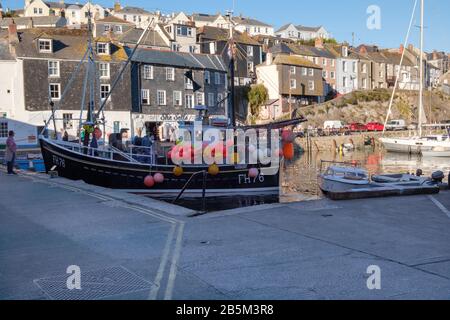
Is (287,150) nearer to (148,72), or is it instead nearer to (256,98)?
(148,72)

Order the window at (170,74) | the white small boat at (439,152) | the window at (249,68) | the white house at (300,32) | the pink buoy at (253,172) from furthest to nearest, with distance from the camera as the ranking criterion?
the white house at (300,32) < the window at (249,68) < the window at (170,74) < the white small boat at (439,152) < the pink buoy at (253,172)

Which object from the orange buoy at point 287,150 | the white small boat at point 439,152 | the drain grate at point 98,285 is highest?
the orange buoy at point 287,150

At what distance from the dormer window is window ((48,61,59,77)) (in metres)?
1.27

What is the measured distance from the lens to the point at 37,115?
159ft

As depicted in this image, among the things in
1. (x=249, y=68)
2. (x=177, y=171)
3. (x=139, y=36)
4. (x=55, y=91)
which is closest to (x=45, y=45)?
(x=55, y=91)

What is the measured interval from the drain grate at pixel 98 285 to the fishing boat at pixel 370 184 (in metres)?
Result: 7.17

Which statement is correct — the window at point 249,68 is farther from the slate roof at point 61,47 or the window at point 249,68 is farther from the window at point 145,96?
the slate roof at point 61,47

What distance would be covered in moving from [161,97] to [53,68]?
487 inches

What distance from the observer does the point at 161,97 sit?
5694cm

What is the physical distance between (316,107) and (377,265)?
6991 cm

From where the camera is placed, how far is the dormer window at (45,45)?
49.2 metres

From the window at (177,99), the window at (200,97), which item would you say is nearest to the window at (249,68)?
the window at (200,97)

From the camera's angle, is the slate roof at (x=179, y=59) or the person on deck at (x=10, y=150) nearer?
the person on deck at (x=10, y=150)

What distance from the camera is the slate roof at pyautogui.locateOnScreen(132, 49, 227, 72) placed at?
5617 cm
